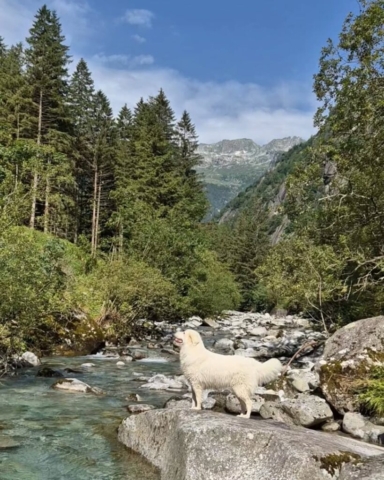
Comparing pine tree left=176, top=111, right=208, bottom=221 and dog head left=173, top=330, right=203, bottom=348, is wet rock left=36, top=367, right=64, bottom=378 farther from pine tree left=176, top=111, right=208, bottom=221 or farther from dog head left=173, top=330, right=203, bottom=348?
pine tree left=176, top=111, right=208, bottom=221

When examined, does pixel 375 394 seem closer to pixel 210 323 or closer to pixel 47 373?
pixel 47 373

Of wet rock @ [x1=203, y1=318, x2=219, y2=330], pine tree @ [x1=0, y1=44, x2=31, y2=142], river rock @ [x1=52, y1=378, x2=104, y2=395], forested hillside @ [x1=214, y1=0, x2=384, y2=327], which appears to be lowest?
wet rock @ [x1=203, y1=318, x2=219, y2=330]

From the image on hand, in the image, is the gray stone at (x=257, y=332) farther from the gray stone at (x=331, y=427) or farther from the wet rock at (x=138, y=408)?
the gray stone at (x=331, y=427)

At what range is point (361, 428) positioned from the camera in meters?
9.70

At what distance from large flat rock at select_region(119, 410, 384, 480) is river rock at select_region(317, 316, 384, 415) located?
146 inches

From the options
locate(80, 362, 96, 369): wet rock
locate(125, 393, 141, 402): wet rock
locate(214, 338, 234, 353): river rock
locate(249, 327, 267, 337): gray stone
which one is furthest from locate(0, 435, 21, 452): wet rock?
locate(249, 327, 267, 337): gray stone

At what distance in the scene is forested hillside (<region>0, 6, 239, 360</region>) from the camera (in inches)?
575

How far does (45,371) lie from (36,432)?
6.16 meters

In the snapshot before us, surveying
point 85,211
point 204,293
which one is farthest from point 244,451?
point 85,211

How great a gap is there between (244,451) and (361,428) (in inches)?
173

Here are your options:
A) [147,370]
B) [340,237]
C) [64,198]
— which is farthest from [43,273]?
[64,198]

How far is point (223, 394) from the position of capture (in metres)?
12.2

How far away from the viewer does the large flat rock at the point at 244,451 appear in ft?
19.6

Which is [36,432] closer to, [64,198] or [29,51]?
[64,198]
